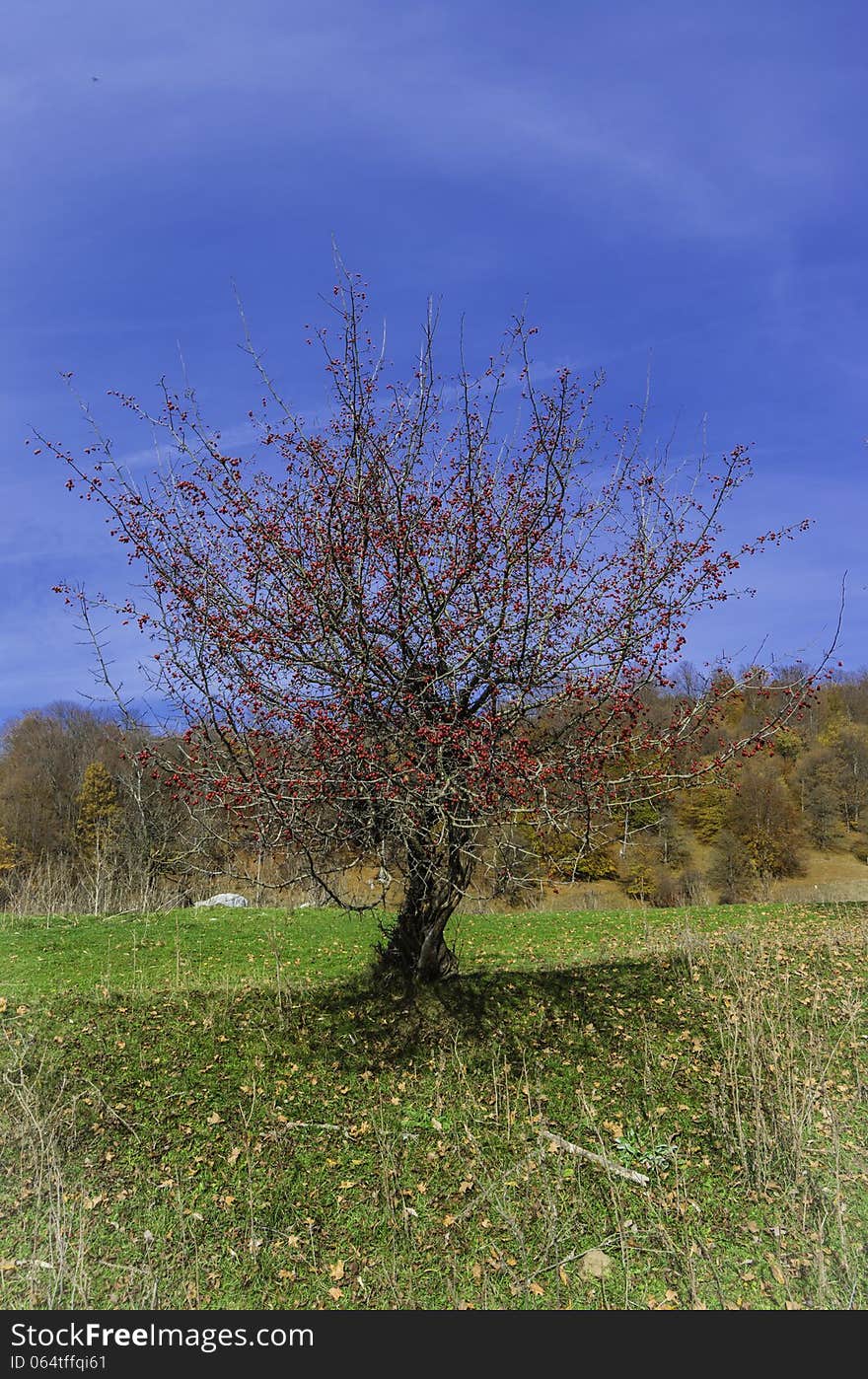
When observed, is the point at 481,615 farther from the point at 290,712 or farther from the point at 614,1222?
the point at 614,1222

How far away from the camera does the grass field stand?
4738mm

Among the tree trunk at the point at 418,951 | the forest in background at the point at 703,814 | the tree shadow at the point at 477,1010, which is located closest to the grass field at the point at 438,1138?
the tree shadow at the point at 477,1010

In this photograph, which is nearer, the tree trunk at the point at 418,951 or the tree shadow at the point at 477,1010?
the tree shadow at the point at 477,1010

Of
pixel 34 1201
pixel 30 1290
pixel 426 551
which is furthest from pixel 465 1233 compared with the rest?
pixel 426 551

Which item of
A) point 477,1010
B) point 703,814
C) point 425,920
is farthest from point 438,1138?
point 703,814

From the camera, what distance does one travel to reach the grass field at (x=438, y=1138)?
474 centimetres

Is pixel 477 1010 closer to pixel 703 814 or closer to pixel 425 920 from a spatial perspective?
pixel 425 920

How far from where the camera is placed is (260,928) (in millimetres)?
12383

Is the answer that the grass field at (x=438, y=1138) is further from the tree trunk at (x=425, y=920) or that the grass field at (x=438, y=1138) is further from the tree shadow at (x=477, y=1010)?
the tree trunk at (x=425, y=920)

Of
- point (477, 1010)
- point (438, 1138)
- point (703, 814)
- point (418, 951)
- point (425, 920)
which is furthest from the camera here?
point (703, 814)

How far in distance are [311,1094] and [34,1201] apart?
192 centimetres

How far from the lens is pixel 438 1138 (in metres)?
5.94

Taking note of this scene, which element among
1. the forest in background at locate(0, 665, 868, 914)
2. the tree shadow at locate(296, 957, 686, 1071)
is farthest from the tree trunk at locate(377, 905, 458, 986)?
the forest in background at locate(0, 665, 868, 914)

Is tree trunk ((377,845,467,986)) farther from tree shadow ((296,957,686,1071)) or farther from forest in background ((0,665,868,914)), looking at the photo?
forest in background ((0,665,868,914))
